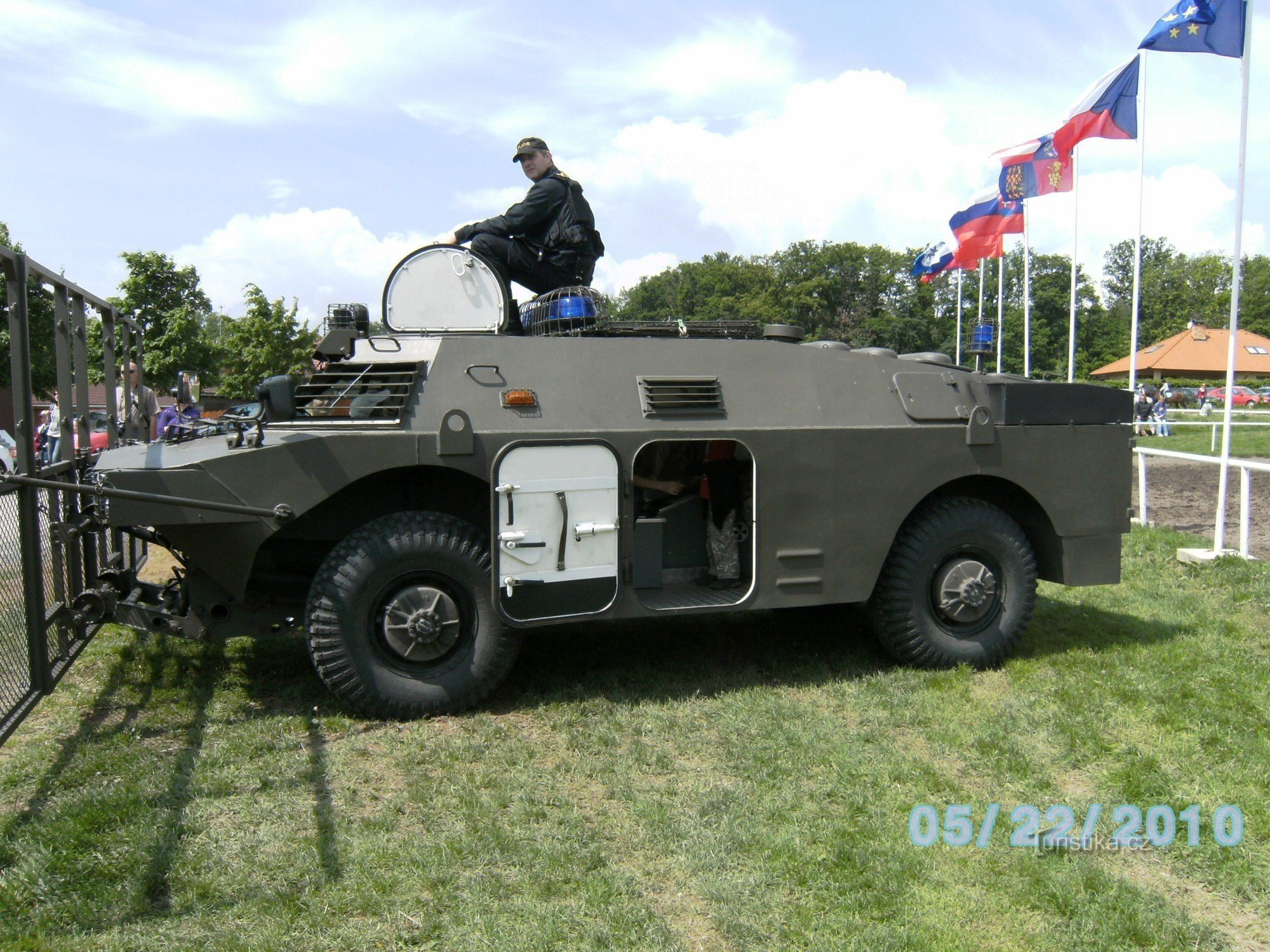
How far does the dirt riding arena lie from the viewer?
1053cm

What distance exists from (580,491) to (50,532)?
2397 mm

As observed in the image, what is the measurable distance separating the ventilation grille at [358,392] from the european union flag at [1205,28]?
814 centimetres

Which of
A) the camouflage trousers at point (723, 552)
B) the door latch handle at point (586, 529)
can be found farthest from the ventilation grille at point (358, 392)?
the camouflage trousers at point (723, 552)

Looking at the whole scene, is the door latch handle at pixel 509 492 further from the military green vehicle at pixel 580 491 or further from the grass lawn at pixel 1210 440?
the grass lawn at pixel 1210 440

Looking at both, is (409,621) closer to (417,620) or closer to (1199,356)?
(417,620)

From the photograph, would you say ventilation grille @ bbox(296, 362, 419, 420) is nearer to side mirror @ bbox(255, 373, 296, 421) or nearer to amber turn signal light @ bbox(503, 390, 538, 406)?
side mirror @ bbox(255, 373, 296, 421)

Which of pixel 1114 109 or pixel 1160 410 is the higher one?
pixel 1114 109

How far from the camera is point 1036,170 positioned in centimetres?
1431

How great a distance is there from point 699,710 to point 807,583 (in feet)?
2.82

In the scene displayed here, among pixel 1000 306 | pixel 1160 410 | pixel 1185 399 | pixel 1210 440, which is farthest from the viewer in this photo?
pixel 1185 399

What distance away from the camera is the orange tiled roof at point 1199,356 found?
57.6 meters

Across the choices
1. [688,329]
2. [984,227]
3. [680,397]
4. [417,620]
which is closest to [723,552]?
[680,397]

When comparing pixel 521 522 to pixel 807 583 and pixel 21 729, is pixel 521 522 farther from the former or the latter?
pixel 21 729

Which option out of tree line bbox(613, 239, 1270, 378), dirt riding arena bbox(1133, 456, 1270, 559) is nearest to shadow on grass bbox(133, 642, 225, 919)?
dirt riding arena bbox(1133, 456, 1270, 559)
